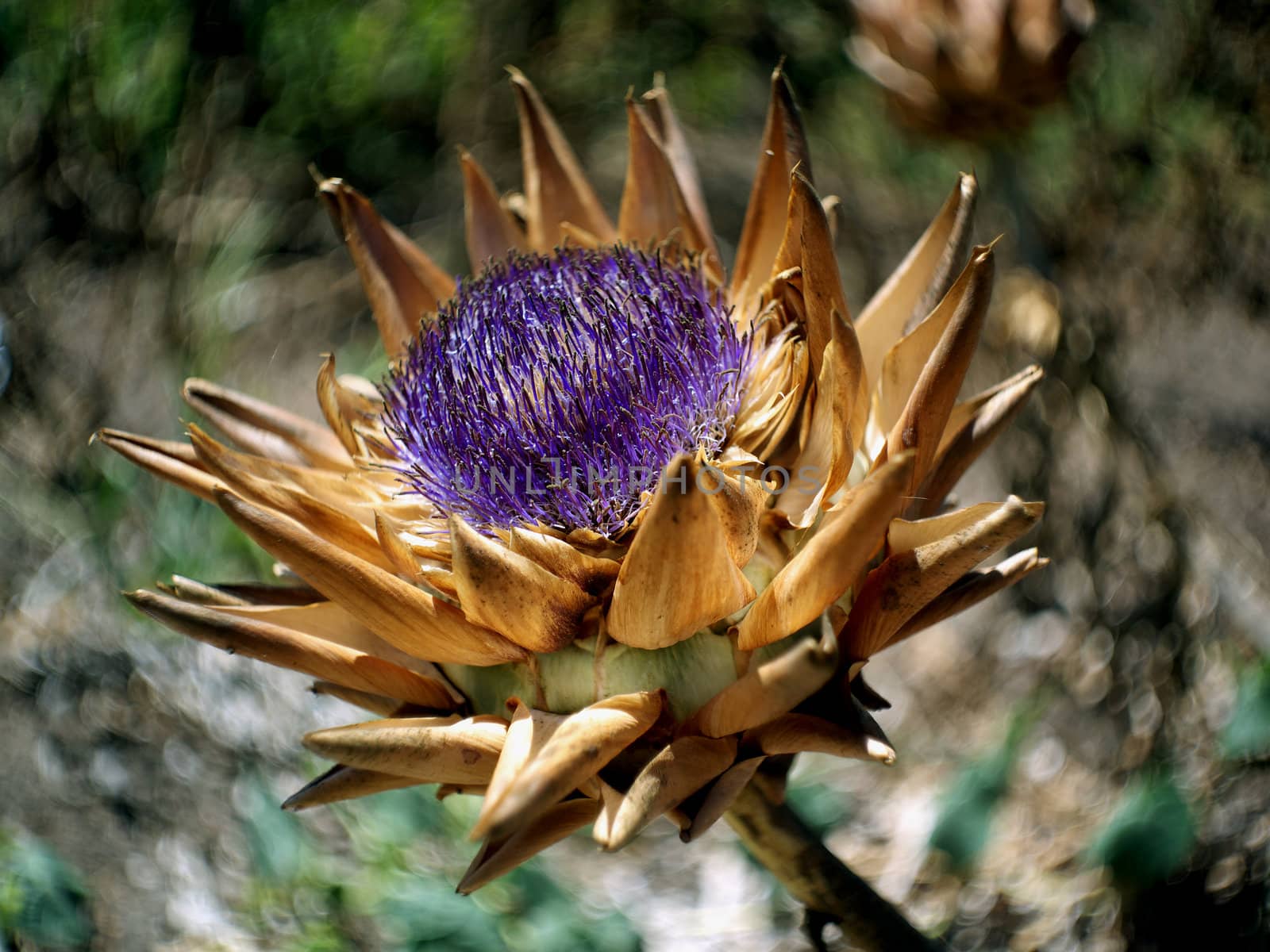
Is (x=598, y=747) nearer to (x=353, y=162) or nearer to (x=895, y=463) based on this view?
(x=895, y=463)

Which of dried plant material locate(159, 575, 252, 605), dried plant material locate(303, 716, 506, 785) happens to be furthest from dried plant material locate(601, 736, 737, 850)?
dried plant material locate(159, 575, 252, 605)

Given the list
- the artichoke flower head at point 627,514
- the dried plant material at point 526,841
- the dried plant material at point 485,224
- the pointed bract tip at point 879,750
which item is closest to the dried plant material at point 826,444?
the artichoke flower head at point 627,514

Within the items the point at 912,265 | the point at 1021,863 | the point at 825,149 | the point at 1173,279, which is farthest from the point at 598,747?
the point at 825,149

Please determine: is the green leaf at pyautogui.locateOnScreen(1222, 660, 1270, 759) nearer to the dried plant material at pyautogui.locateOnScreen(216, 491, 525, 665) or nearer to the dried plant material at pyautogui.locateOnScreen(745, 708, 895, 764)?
the dried plant material at pyautogui.locateOnScreen(745, 708, 895, 764)

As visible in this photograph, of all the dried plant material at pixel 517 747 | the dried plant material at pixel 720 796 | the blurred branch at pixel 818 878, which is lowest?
the blurred branch at pixel 818 878

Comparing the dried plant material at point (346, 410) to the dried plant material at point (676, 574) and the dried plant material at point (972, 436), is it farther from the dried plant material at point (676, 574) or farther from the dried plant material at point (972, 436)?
the dried plant material at point (972, 436)

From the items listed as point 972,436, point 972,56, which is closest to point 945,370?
point 972,436

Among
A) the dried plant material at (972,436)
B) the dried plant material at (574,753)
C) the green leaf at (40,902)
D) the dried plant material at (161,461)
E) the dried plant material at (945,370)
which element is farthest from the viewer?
the green leaf at (40,902)
